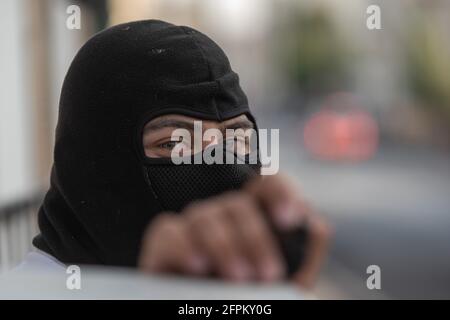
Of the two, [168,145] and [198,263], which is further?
[168,145]

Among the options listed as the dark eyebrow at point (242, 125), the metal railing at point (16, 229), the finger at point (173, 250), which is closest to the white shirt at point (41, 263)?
the dark eyebrow at point (242, 125)

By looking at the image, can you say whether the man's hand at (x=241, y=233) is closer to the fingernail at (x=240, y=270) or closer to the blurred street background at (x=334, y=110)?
the fingernail at (x=240, y=270)

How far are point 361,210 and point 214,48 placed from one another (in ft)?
29.6

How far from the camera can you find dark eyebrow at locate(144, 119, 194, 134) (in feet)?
5.25

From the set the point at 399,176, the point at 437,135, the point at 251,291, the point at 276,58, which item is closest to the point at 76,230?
the point at 251,291

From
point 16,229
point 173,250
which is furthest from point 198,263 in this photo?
point 16,229

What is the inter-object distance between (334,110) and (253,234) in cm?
1685

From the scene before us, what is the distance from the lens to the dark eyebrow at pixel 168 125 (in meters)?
1.60

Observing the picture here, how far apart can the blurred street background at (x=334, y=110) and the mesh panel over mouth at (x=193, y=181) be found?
127 millimetres

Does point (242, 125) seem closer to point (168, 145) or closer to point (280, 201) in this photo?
point (168, 145)

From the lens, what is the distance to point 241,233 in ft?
2.38

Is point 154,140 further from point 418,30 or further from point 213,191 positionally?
point 418,30

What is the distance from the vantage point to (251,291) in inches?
35.1

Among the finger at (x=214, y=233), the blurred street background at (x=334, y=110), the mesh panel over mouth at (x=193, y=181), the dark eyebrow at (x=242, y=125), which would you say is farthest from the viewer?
the blurred street background at (x=334, y=110)
